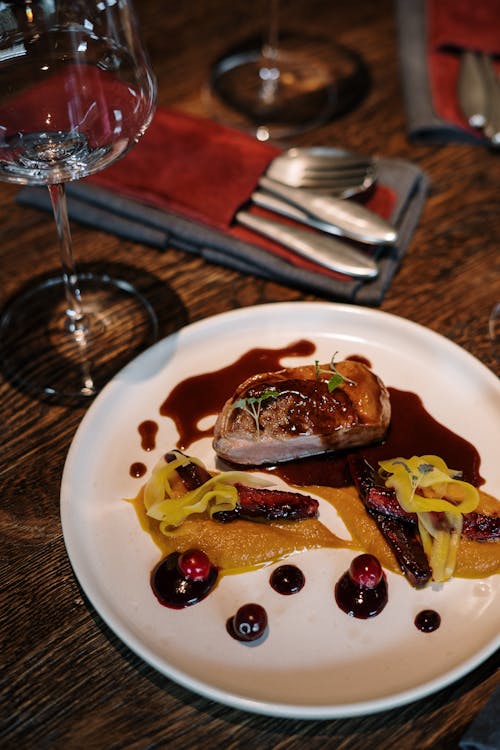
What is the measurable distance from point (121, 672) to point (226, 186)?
A: 124 centimetres

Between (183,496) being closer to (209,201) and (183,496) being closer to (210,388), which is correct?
(210,388)

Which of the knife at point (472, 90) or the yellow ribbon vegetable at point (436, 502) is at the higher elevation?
the knife at point (472, 90)

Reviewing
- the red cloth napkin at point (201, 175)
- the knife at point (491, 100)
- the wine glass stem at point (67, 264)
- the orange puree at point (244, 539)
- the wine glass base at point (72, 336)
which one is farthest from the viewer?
the knife at point (491, 100)

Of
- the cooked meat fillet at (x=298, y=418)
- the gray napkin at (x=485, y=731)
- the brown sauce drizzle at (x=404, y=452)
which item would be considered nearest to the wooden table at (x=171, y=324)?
the gray napkin at (x=485, y=731)

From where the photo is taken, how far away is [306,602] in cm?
142

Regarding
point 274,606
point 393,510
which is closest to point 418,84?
point 393,510

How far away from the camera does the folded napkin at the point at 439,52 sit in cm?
242

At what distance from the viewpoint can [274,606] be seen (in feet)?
4.66

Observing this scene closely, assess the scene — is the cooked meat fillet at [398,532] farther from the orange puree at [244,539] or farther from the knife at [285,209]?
the knife at [285,209]

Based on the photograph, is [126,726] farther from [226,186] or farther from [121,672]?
[226,186]

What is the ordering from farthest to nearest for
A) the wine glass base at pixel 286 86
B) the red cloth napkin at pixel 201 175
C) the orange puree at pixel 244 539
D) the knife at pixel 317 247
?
the wine glass base at pixel 286 86, the red cloth napkin at pixel 201 175, the knife at pixel 317 247, the orange puree at pixel 244 539

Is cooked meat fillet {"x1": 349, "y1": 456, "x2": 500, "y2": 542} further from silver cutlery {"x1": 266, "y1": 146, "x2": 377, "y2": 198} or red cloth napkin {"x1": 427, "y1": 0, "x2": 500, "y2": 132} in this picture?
red cloth napkin {"x1": 427, "y1": 0, "x2": 500, "y2": 132}

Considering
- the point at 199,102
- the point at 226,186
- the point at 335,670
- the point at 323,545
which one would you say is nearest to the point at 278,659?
the point at 335,670

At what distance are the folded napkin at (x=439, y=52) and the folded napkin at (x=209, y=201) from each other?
25 cm
